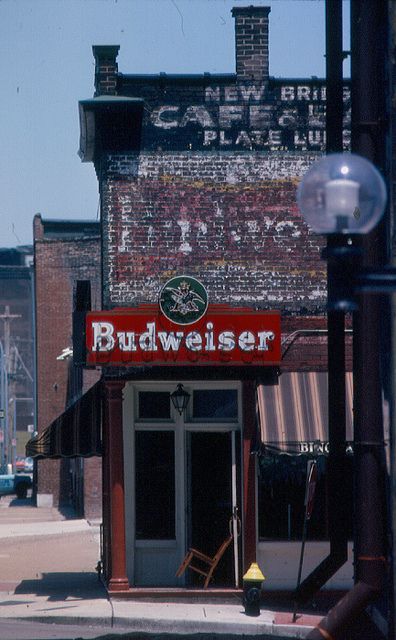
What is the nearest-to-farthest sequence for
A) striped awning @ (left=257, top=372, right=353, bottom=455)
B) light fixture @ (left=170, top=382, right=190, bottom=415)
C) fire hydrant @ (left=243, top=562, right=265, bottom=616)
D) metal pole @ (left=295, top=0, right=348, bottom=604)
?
metal pole @ (left=295, top=0, right=348, bottom=604) → fire hydrant @ (left=243, top=562, right=265, bottom=616) → striped awning @ (left=257, top=372, right=353, bottom=455) → light fixture @ (left=170, top=382, right=190, bottom=415)

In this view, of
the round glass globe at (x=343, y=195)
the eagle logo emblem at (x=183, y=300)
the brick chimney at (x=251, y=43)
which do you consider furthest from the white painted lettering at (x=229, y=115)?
the round glass globe at (x=343, y=195)

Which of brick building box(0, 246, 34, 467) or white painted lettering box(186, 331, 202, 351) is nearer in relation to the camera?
white painted lettering box(186, 331, 202, 351)

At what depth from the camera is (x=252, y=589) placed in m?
15.9

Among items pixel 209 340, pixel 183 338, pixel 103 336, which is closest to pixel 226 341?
pixel 209 340

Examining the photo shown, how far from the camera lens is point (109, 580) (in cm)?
1750

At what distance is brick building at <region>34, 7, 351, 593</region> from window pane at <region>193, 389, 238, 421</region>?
0.02 m

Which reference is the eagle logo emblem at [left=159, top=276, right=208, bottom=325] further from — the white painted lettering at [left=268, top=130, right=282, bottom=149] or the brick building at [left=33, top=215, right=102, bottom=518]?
the brick building at [left=33, top=215, right=102, bottom=518]

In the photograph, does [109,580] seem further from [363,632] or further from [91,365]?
[363,632]

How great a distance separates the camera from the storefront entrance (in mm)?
17984

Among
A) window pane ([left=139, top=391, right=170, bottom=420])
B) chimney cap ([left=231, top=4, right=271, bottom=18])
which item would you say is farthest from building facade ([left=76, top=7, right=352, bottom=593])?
chimney cap ([left=231, top=4, right=271, bottom=18])

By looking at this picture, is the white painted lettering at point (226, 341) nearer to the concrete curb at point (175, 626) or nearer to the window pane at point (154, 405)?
the window pane at point (154, 405)

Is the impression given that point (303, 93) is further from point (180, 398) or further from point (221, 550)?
point (221, 550)

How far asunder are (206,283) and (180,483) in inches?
119

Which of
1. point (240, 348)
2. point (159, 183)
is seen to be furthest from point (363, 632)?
point (159, 183)
